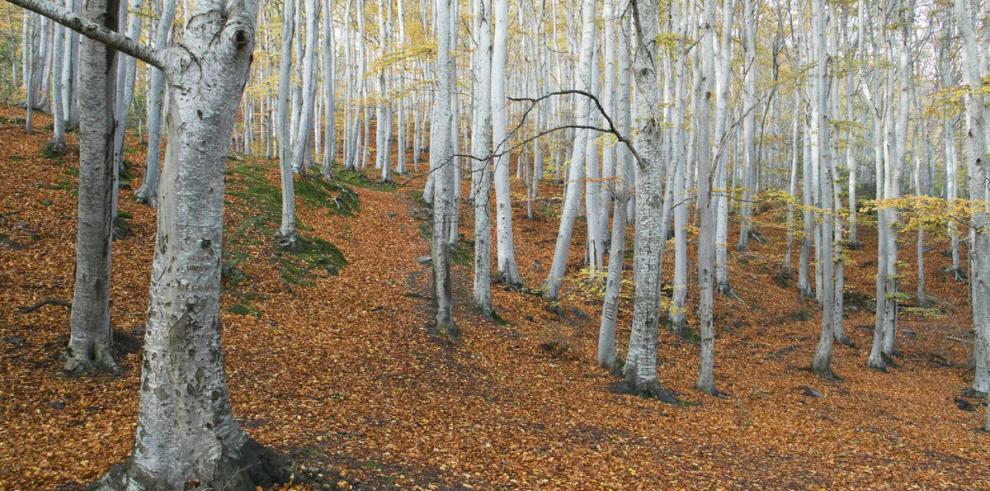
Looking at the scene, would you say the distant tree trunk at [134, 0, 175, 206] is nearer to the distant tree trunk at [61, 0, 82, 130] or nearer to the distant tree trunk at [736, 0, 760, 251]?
the distant tree trunk at [61, 0, 82, 130]

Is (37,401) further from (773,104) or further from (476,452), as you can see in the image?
(773,104)

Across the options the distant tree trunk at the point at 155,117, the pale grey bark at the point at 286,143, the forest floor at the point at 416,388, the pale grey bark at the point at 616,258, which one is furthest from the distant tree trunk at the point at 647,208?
the distant tree trunk at the point at 155,117

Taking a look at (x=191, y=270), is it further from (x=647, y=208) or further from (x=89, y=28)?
(x=647, y=208)

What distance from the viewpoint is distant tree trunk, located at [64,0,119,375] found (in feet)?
15.6

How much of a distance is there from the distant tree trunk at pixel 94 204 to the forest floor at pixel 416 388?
311mm

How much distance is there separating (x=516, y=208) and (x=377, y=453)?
18500mm

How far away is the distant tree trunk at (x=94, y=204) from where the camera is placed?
475 centimetres

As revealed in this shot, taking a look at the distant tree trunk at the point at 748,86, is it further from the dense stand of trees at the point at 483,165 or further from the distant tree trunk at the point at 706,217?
the distant tree trunk at the point at 706,217

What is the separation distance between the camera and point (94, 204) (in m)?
4.86

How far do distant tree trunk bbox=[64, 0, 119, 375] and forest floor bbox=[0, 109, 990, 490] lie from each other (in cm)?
31

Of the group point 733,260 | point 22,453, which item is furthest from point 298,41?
point 733,260

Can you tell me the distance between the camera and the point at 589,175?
1198 cm

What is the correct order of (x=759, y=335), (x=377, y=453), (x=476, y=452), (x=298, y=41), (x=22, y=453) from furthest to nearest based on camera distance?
(x=298, y=41)
(x=759, y=335)
(x=476, y=452)
(x=377, y=453)
(x=22, y=453)

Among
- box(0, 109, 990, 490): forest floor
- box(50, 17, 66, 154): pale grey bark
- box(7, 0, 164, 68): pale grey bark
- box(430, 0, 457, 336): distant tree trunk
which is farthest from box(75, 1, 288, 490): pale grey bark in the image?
box(50, 17, 66, 154): pale grey bark
